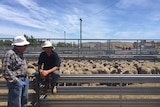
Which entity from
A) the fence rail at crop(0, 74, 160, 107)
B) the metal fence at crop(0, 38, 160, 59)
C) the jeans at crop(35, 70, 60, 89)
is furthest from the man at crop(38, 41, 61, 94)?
the metal fence at crop(0, 38, 160, 59)

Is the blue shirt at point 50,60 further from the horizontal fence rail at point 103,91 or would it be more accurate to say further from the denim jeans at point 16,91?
the denim jeans at point 16,91

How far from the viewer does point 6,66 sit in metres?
5.89

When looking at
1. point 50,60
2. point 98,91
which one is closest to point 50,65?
point 50,60

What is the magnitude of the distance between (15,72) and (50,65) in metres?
1.05

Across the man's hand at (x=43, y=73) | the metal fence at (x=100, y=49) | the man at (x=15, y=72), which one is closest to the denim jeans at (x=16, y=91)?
the man at (x=15, y=72)

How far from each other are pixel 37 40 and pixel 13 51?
1696 centimetres

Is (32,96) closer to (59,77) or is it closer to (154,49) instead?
(59,77)

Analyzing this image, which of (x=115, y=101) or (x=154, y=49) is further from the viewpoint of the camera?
(x=154, y=49)

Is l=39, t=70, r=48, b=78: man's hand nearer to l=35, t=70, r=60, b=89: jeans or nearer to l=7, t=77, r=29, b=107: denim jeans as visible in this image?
l=35, t=70, r=60, b=89: jeans

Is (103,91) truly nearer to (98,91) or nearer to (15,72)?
(98,91)

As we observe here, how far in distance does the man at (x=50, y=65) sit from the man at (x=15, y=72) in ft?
2.15

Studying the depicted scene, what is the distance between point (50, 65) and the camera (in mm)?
6875

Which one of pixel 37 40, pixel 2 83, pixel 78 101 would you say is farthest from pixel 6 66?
pixel 37 40

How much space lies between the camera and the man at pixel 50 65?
6.72 metres
